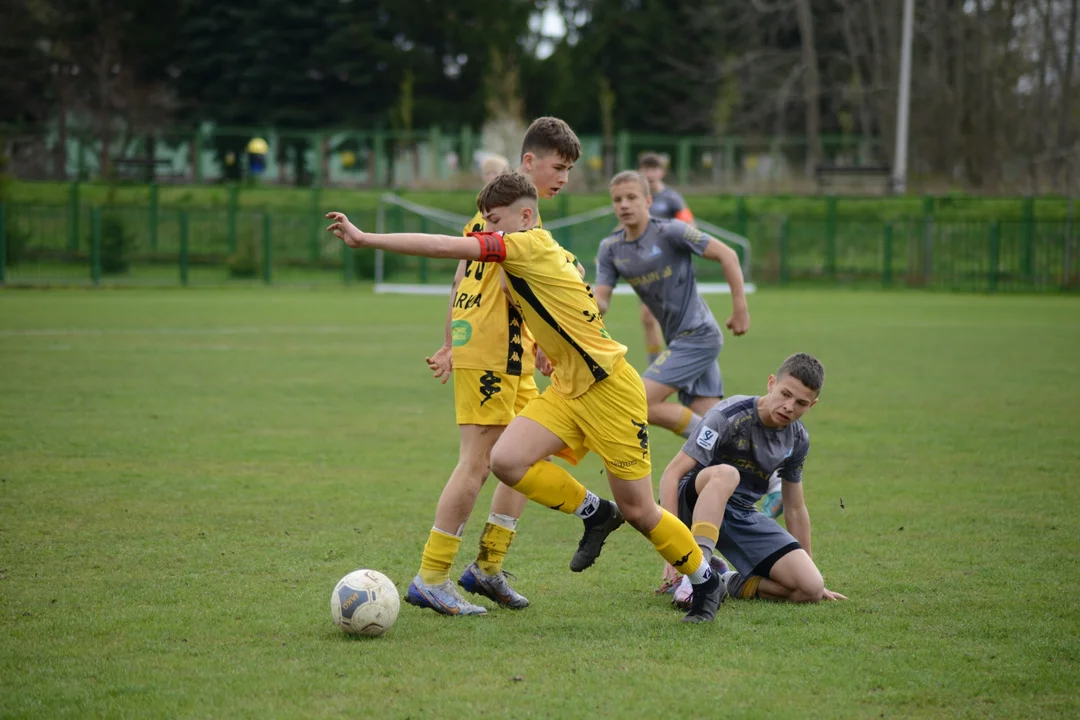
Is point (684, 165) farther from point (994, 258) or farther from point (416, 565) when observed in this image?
point (416, 565)

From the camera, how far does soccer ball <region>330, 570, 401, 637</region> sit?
14.4ft

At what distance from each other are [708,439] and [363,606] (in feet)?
5.58

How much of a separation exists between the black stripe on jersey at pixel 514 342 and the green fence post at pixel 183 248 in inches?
969

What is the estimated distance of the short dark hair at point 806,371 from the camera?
4.96 meters

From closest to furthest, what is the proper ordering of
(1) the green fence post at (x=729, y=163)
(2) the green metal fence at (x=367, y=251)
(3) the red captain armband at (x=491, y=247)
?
(3) the red captain armband at (x=491, y=247) < (2) the green metal fence at (x=367, y=251) < (1) the green fence post at (x=729, y=163)

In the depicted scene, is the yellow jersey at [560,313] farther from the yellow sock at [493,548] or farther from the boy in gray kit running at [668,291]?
the boy in gray kit running at [668,291]

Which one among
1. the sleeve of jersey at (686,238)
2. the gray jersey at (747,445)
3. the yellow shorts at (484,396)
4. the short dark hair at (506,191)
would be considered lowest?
the gray jersey at (747,445)

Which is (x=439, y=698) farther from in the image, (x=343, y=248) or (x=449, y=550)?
(x=343, y=248)

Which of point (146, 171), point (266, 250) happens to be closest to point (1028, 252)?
point (266, 250)

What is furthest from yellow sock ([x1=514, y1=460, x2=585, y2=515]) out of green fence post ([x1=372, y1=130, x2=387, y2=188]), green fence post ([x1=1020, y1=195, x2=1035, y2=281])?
green fence post ([x1=372, y1=130, x2=387, y2=188])

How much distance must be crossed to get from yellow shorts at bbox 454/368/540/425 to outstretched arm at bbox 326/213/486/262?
2.39ft

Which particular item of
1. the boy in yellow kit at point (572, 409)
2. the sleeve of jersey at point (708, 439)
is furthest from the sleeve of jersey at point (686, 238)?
the boy in yellow kit at point (572, 409)

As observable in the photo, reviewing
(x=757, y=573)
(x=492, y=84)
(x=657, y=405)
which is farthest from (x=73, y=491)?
(x=492, y=84)

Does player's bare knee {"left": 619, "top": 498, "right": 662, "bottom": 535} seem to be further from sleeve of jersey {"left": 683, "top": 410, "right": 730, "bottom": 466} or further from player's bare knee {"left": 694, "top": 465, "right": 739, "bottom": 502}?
sleeve of jersey {"left": 683, "top": 410, "right": 730, "bottom": 466}
